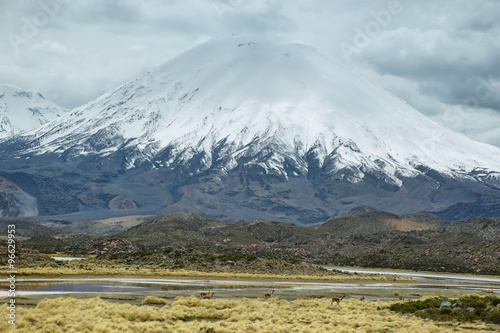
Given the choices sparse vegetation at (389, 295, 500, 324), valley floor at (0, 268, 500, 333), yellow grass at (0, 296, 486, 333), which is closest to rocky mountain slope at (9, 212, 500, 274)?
valley floor at (0, 268, 500, 333)

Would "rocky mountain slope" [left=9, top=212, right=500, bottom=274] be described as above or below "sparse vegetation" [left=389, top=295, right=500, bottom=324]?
above

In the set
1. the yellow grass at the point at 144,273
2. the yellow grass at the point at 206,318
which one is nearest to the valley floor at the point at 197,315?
the yellow grass at the point at 206,318

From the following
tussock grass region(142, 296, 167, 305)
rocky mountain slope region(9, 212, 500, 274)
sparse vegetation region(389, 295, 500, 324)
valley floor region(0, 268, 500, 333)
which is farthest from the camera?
rocky mountain slope region(9, 212, 500, 274)

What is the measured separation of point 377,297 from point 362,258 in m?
75.5

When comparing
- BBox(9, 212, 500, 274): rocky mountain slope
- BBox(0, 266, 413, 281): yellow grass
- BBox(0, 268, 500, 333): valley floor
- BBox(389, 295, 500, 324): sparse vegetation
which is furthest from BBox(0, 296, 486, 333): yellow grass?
BBox(9, 212, 500, 274): rocky mountain slope

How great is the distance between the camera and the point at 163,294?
4562 cm

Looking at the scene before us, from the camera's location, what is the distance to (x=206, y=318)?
Answer: 35.8 m

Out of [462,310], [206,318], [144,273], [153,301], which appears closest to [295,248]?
[144,273]

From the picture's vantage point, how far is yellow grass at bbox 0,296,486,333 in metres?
29.6

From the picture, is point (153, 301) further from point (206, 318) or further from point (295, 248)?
point (295, 248)

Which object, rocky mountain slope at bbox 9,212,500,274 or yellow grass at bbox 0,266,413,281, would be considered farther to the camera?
rocky mountain slope at bbox 9,212,500,274

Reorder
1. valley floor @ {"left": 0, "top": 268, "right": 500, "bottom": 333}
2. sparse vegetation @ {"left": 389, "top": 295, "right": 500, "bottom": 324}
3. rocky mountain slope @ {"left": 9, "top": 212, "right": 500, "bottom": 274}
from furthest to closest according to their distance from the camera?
1. rocky mountain slope @ {"left": 9, "top": 212, "right": 500, "bottom": 274}
2. sparse vegetation @ {"left": 389, "top": 295, "right": 500, "bottom": 324}
3. valley floor @ {"left": 0, "top": 268, "right": 500, "bottom": 333}

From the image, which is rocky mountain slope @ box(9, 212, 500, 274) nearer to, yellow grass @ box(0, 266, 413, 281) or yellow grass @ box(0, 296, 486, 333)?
yellow grass @ box(0, 266, 413, 281)

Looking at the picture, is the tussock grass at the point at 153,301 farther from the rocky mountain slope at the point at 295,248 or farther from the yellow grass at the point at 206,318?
the rocky mountain slope at the point at 295,248
